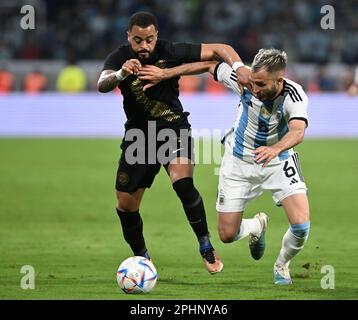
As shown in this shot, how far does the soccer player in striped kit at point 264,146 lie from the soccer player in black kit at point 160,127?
18 centimetres

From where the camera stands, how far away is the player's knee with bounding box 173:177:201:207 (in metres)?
8.32

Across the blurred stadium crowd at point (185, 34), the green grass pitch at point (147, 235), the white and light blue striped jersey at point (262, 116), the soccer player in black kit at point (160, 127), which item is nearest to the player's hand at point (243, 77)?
the white and light blue striped jersey at point (262, 116)

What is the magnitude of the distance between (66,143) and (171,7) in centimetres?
727

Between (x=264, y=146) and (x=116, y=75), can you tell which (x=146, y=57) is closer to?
(x=116, y=75)

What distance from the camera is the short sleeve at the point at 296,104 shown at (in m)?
7.68

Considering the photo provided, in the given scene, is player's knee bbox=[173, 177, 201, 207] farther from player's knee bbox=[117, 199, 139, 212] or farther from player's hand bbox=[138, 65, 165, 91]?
player's hand bbox=[138, 65, 165, 91]

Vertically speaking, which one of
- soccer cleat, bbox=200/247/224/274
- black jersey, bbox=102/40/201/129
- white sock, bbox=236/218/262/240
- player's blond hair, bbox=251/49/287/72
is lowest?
soccer cleat, bbox=200/247/224/274

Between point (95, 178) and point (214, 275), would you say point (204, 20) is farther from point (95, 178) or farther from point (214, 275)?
point (214, 275)

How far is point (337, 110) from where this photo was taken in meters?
21.6

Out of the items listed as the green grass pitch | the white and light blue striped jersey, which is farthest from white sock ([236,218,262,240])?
the white and light blue striped jersey

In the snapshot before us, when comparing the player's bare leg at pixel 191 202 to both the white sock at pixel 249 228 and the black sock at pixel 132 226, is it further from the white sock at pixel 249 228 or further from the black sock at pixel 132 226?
the black sock at pixel 132 226

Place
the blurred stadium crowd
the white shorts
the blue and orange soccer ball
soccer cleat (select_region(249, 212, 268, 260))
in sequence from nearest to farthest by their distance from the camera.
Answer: the blue and orange soccer ball → the white shorts → soccer cleat (select_region(249, 212, 268, 260)) → the blurred stadium crowd

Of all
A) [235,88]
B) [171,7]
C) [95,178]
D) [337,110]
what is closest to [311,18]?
[171,7]

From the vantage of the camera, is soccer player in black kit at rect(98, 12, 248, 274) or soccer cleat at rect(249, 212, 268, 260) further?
soccer cleat at rect(249, 212, 268, 260)
